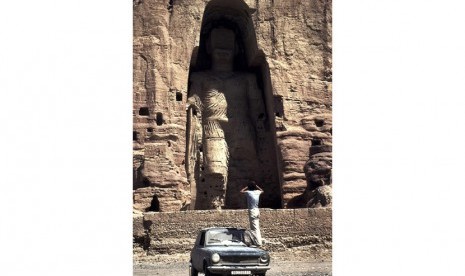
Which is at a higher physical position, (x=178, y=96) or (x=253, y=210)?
(x=178, y=96)

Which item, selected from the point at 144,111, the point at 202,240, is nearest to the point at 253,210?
the point at 202,240

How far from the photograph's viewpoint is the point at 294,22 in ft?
74.2

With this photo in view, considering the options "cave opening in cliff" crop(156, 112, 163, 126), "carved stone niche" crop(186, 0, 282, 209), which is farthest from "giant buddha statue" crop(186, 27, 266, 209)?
"cave opening in cliff" crop(156, 112, 163, 126)

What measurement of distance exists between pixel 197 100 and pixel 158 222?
4.33m

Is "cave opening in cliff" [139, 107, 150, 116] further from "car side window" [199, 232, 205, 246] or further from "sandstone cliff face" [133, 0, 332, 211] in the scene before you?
"car side window" [199, 232, 205, 246]

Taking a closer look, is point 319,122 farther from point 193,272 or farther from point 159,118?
point 193,272

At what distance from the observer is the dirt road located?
18312mm

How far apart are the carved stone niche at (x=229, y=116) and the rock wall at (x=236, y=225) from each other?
2.47 metres

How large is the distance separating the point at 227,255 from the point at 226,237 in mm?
856

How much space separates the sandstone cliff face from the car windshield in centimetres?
477

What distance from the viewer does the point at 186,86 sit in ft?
72.9

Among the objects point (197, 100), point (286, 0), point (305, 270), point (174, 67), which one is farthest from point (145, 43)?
point (305, 270)

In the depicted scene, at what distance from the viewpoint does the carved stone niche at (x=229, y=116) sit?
22750 mm

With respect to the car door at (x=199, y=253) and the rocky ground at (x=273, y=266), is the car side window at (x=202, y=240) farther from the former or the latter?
the rocky ground at (x=273, y=266)
